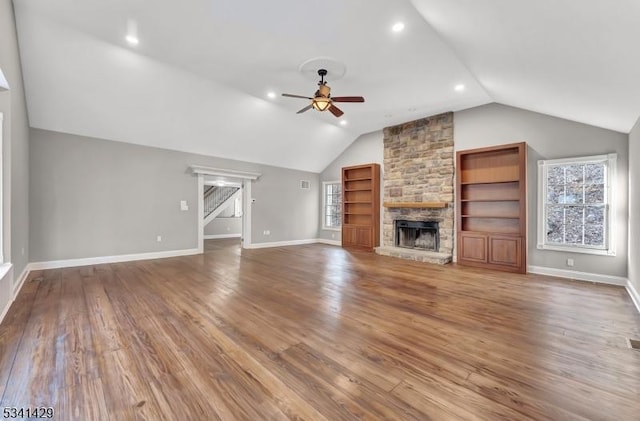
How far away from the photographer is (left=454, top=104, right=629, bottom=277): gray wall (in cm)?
443

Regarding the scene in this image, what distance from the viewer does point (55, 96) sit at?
15.3ft

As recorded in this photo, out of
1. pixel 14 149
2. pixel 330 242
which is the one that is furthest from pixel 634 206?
pixel 14 149

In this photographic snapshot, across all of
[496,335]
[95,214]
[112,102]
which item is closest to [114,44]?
[112,102]

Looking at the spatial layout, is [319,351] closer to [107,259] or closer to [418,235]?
[418,235]

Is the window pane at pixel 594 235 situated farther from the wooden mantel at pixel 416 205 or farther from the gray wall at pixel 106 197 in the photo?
the gray wall at pixel 106 197

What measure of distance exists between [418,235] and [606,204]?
3.48 meters

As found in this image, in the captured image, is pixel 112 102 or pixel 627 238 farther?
pixel 112 102

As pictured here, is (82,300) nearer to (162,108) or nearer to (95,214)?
(95,214)

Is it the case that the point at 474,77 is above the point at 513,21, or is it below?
above

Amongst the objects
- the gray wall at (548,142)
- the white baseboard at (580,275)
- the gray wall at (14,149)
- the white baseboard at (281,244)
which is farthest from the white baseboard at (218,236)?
the white baseboard at (580,275)

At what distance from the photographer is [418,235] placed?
23.3 feet

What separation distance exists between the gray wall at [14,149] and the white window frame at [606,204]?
7920 millimetres

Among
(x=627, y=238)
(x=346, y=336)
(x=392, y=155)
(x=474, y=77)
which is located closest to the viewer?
(x=346, y=336)

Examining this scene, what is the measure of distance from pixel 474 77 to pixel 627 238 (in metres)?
3.57
